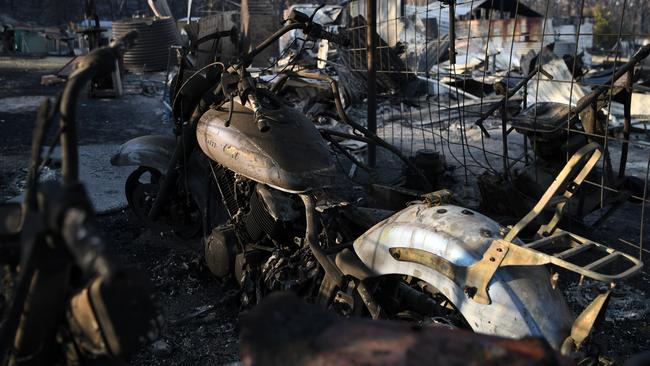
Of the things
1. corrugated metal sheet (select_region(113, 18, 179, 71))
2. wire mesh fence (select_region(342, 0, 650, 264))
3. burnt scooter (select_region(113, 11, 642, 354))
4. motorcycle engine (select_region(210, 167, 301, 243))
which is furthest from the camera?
corrugated metal sheet (select_region(113, 18, 179, 71))

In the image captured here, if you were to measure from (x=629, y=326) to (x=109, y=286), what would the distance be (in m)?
3.23

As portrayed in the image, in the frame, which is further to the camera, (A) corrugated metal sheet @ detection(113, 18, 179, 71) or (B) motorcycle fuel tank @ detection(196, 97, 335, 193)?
(A) corrugated metal sheet @ detection(113, 18, 179, 71)

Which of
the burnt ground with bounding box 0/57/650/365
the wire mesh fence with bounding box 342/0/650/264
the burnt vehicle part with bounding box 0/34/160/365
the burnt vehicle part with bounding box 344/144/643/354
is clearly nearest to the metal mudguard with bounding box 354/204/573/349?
the burnt vehicle part with bounding box 344/144/643/354

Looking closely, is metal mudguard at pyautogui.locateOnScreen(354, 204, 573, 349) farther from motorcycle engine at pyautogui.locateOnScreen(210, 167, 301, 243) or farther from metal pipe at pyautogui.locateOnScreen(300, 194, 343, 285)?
motorcycle engine at pyautogui.locateOnScreen(210, 167, 301, 243)

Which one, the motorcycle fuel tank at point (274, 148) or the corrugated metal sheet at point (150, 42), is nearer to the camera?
the motorcycle fuel tank at point (274, 148)

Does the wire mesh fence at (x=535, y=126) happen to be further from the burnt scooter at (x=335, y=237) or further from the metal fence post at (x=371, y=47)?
the burnt scooter at (x=335, y=237)

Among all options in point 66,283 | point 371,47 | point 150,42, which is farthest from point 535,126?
point 150,42

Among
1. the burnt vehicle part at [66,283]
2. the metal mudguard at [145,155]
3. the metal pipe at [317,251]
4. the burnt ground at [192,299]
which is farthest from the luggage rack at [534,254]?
the metal mudguard at [145,155]

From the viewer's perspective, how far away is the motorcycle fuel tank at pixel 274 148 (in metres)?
3.08

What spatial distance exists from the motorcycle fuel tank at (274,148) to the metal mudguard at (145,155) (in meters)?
0.89

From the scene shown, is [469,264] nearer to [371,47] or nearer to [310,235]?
[310,235]

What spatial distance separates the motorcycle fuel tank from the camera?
3076 mm

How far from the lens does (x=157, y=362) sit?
300cm

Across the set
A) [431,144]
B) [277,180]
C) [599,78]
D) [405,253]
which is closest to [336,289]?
[405,253]
